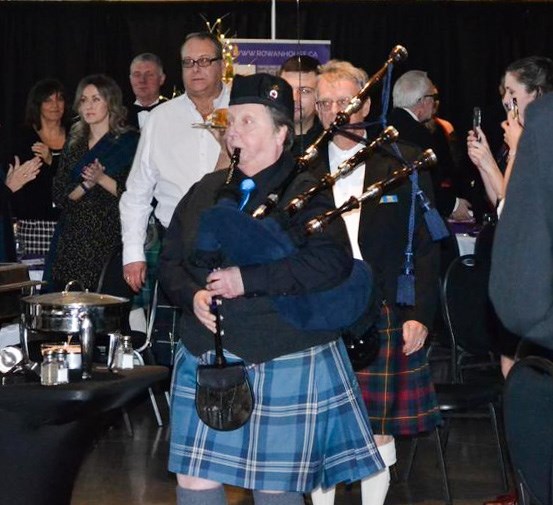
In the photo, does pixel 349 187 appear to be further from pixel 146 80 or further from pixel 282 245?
pixel 146 80

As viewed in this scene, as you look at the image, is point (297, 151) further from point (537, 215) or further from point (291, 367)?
point (537, 215)

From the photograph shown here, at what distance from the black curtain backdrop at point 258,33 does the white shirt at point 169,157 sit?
5.52 meters

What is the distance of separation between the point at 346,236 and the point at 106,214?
3.17m

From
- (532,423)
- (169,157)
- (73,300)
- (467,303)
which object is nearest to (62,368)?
(73,300)

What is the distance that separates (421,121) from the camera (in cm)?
777

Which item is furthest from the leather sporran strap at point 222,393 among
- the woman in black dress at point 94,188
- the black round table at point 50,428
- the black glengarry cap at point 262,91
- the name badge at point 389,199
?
the woman in black dress at point 94,188

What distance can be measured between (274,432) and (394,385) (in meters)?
1.13

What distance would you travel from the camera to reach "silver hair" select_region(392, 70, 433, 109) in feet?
24.2

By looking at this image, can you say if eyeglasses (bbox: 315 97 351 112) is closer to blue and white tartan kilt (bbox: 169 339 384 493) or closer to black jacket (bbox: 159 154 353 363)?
black jacket (bbox: 159 154 353 363)

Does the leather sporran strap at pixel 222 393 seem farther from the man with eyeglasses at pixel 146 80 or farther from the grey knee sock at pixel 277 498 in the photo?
the man with eyeglasses at pixel 146 80

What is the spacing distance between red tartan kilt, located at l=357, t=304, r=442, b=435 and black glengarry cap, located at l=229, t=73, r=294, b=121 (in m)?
1.10

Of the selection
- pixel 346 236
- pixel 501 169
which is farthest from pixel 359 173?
pixel 501 169

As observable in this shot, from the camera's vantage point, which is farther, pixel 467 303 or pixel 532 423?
pixel 467 303

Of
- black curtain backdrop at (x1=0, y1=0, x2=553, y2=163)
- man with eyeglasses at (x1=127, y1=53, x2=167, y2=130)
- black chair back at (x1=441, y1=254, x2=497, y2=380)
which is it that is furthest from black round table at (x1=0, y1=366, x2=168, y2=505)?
black curtain backdrop at (x1=0, y1=0, x2=553, y2=163)
